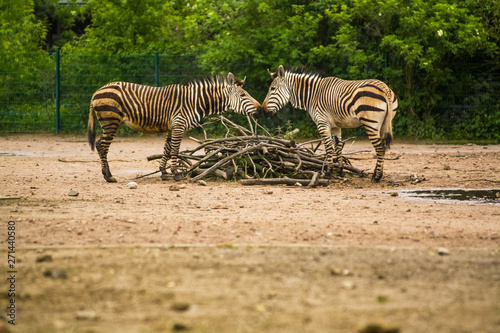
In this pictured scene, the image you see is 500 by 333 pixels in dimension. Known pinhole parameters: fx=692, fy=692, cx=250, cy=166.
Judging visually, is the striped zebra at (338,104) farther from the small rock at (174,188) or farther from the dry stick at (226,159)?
the small rock at (174,188)

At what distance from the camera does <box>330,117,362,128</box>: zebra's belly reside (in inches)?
460

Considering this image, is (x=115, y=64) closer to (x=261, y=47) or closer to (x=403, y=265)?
(x=261, y=47)

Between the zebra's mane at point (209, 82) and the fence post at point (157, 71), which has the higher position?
the zebra's mane at point (209, 82)

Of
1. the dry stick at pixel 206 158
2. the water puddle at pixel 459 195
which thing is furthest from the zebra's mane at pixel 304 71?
the water puddle at pixel 459 195

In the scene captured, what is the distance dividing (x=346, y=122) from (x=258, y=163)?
1696mm

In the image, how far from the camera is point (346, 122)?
466 inches

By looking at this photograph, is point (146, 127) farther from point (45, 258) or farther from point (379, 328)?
point (379, 328)

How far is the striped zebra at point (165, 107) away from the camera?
11.7m

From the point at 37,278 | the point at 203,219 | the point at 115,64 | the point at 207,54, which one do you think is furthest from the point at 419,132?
the point at 37,278

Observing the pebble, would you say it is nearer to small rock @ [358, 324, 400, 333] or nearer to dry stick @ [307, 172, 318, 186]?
dry stick @ [307, 172, 318, 186]

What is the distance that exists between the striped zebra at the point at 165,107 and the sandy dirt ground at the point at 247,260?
1265mm

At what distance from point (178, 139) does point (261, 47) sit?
28.7 feet

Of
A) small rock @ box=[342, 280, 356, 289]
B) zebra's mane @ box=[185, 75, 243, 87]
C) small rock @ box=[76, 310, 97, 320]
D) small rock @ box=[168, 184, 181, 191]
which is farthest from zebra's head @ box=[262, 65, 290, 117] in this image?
small rock @ box=[76, 310, 97, 320]

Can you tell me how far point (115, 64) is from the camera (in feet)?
68.5
